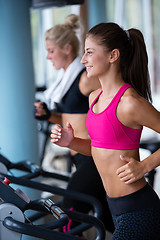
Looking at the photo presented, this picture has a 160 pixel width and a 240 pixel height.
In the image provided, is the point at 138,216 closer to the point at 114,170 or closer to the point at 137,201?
the point at 137,201

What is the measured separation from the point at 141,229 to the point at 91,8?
18.0ft

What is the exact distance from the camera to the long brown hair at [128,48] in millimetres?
1354

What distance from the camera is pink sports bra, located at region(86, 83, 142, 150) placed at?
1.33 metres

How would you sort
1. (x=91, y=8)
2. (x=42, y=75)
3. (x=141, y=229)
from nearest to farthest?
(x=141, y=229) → (x=91, y=8) → (x=42, y=75)

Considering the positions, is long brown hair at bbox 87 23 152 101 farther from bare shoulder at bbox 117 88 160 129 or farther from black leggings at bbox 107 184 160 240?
black leggings at bbox 107 184 160 240

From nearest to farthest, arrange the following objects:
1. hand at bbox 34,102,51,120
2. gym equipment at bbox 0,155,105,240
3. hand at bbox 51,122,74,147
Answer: hand at bbox 51,122,74,147 → gym equipment at bbox 0,155,105,240 → hand at bbox 34,102,51,120

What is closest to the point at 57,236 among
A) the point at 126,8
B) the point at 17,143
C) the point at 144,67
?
the point at 144,67

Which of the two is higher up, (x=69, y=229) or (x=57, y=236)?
(x=57, y=236)

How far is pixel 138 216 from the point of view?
135 cm

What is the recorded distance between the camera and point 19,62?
2.71m

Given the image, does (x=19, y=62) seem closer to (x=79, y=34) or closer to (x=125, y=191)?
(x=79, y=34)

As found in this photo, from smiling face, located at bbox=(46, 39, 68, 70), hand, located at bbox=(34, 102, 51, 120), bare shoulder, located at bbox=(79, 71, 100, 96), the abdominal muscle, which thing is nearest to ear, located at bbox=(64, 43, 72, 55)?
smiling face, located at bbox=(46, 39, 68, 70)

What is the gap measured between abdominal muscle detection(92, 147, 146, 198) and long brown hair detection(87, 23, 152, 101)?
251 mm

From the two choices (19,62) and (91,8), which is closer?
(19,62)
